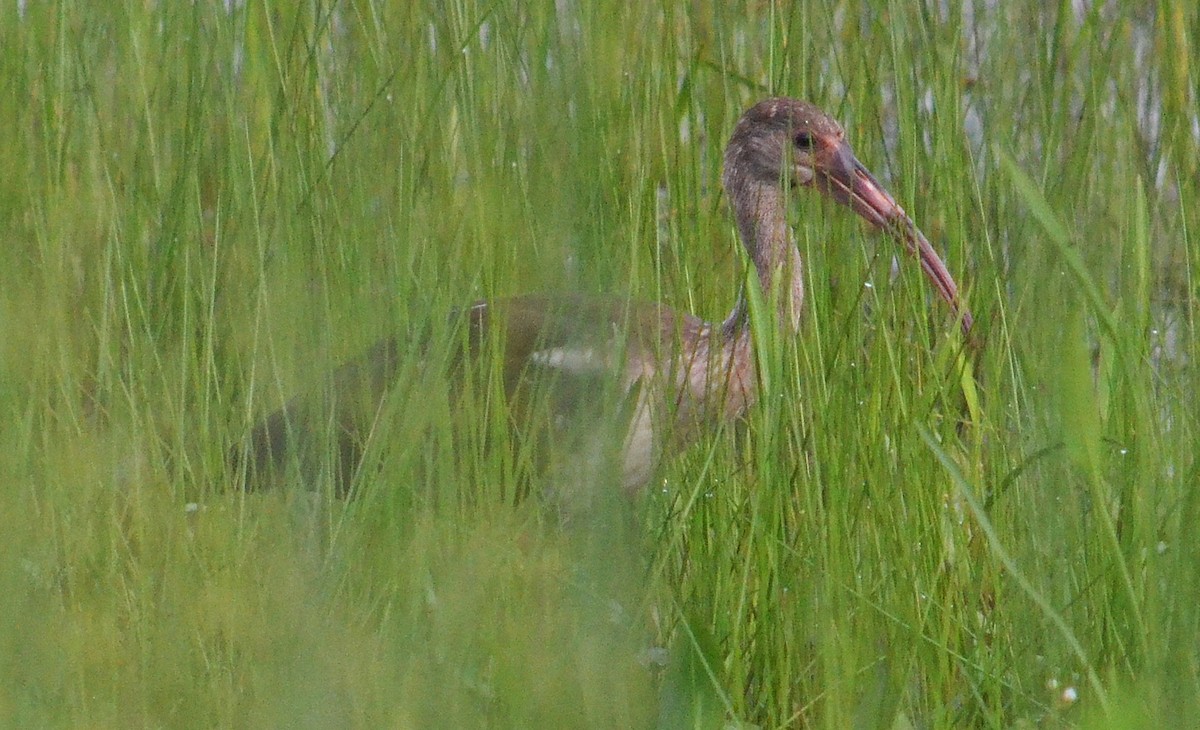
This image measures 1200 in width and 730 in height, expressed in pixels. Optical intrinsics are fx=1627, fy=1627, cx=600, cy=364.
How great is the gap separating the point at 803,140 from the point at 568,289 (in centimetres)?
162

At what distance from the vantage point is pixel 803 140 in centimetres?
281

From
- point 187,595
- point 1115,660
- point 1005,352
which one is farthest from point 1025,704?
point 187,595

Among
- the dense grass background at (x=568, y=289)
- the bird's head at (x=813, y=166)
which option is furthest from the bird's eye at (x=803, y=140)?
the dense grass background at (x=568, y=289)

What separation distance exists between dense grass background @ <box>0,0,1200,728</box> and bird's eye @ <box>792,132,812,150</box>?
0.57 feet

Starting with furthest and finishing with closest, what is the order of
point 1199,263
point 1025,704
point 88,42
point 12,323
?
point 88,42 < point 1199,263 < point 1025,704 < point 12,323

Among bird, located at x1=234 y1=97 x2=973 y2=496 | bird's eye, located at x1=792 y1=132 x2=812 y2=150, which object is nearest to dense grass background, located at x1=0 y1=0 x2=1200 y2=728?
bird, located at x1=234 y1=97 x2=973 y2=496

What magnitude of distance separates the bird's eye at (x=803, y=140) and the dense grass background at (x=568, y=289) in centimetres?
17

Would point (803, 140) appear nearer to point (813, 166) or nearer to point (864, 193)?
point (813, 166)

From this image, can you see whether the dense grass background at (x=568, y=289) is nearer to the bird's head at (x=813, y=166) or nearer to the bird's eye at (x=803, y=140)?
the bird's head at (x=813, y=166)

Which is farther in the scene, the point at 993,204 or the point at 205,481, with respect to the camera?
the point at 993,204

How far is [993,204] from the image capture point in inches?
86.5

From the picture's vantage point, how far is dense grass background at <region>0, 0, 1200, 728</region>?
1229mm

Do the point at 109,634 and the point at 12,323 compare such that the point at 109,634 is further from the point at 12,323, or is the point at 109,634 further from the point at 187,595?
the point at 12,323

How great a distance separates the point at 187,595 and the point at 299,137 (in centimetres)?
84
